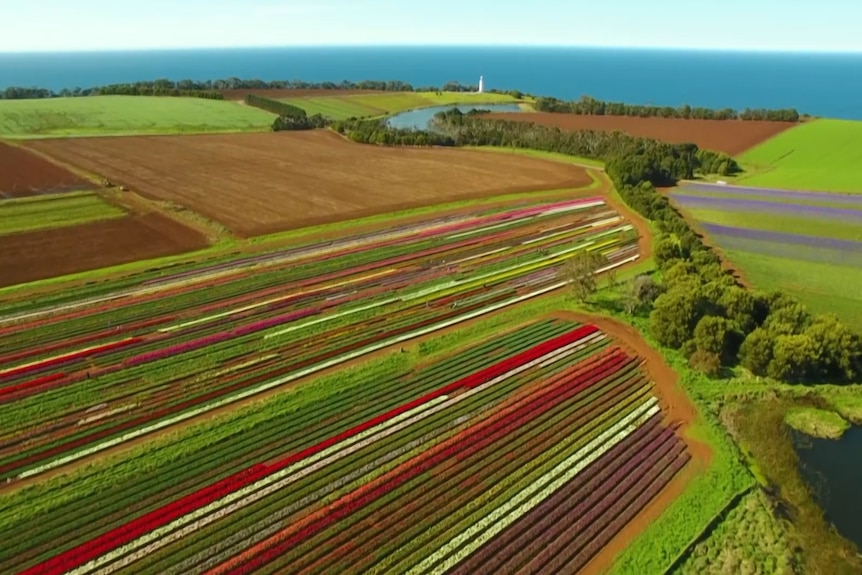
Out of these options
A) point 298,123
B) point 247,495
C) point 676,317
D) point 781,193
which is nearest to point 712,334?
point 676,317

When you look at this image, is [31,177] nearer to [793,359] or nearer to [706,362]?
[706,362]

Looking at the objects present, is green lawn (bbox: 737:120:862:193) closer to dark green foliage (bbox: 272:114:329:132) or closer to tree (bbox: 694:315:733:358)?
tree (bbox: 694:315:733:358)

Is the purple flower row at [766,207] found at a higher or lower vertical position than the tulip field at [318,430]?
higher

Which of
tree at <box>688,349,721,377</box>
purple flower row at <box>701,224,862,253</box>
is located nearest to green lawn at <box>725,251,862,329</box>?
purple flower row at <box>701,224,862,253</box>

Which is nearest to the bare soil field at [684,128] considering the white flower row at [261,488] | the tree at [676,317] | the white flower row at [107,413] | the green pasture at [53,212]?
the tree at [676,317]

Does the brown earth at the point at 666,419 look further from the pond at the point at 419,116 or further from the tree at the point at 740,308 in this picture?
the pond at the point at 419,116

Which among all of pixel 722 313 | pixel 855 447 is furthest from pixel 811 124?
pixel 855 447
